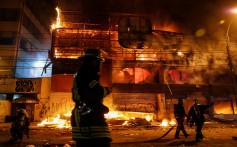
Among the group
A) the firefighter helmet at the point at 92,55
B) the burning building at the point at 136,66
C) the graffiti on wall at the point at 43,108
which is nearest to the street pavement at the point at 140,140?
the firefighter helmet at the point at 92,55

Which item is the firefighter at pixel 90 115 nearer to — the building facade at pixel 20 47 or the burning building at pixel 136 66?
the burning building at pixel 136 66

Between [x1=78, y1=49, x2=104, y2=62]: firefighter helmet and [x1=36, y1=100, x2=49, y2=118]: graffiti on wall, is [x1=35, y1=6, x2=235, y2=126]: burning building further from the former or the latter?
[x1=78, y1=49, x2=104, y2=62]: firefighter helmet

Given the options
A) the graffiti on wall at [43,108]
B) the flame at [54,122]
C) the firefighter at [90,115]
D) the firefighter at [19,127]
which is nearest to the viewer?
the firefighter at [90,115]

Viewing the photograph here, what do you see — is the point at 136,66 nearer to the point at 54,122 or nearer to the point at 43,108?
the point at 43,108

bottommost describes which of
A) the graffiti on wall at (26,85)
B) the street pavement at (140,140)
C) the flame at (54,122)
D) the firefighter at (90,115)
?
the street pavement at (140,140)

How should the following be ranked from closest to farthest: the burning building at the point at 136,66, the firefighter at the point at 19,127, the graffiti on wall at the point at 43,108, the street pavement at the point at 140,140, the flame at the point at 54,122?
the street pavement at the point at 140,140 < the firefighter at the point at 19,127 < the flame at the point at 54,122 < the graffiti on wall at the point at 43,108 < the burning building at the point at 136,66

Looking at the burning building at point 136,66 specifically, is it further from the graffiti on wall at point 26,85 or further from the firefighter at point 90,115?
the firefighter at point 90,115

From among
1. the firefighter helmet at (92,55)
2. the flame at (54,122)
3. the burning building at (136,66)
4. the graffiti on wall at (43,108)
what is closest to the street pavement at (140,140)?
the firefighter helmet at (92,55)

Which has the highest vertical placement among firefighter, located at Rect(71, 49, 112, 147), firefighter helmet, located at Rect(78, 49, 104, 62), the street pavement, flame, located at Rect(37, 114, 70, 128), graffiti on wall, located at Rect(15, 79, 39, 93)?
graffiti on wall, located at Rect(15, 79, 39, 93)

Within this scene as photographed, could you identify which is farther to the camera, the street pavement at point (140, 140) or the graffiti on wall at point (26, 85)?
the graffiti on wall at point (26, 85)

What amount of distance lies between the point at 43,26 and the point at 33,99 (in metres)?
27.1

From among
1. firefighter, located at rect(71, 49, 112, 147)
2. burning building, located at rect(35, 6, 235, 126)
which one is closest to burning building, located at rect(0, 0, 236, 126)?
burning building, located at rect(35, 6, 235, 126)

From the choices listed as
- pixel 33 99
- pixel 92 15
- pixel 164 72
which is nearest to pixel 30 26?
pixel 92 15

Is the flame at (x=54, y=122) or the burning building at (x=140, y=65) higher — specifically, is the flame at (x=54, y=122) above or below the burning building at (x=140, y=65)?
below
